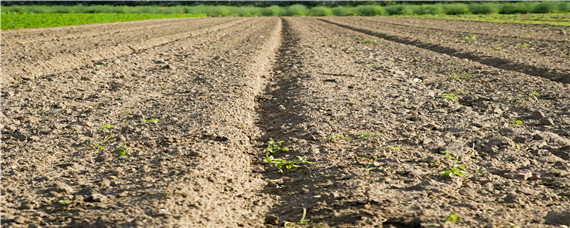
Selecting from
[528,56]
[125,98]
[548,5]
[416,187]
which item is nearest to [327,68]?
[125,98]

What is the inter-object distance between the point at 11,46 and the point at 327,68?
696cm

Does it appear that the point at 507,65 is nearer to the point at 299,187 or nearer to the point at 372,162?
the point at 372,162

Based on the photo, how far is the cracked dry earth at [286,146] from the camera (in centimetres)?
243

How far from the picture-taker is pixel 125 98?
5012 millimetres

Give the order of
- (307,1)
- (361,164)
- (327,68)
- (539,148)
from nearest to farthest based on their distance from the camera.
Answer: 1. (361,164)
2. (539,148)
3. (327,68)
4. (307,1)

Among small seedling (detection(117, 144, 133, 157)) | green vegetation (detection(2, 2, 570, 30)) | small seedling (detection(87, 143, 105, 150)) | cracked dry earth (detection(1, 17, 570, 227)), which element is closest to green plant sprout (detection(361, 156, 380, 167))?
cracked dry earth (detection(1, 17, 570, 227))

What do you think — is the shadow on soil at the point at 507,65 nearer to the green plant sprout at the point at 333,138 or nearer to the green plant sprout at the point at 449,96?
the green plant sprout at the point at 449,96

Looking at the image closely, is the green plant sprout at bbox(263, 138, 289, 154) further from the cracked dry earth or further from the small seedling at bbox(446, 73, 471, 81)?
the small seedling at bbox(446, 73, 471, 81)

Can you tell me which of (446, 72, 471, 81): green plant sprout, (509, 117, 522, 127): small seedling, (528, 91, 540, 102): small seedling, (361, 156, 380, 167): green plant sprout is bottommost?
(361, 156, 380, 167): green plant sprout

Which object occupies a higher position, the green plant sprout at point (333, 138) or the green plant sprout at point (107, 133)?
the green plant sprout at point (333, 138)

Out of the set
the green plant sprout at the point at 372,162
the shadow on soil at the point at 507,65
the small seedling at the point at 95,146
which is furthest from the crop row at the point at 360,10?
the green plant sprout at the point at 372,162

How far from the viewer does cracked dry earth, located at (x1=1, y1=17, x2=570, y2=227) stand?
2434 millimetres

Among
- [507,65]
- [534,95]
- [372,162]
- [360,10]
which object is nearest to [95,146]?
[372,162]

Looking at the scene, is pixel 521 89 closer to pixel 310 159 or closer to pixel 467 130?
pixel 467 130
